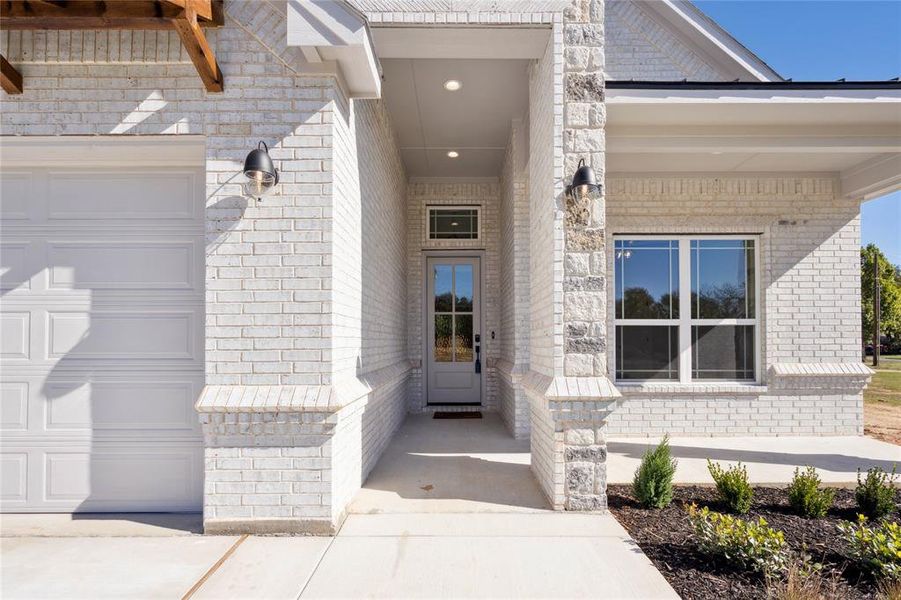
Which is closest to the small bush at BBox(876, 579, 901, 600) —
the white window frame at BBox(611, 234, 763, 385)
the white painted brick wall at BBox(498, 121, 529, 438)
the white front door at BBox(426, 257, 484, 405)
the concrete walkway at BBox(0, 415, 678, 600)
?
the concrete walkway at BBox(0, 415, 678, 600)

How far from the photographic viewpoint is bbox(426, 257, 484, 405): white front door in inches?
316

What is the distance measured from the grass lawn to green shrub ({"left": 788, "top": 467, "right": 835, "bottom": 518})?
359cm

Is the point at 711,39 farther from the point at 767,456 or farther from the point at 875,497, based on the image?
the point at 875,497

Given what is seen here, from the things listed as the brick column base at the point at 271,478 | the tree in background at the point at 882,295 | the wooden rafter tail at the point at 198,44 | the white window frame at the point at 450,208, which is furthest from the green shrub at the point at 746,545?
the tree in background at the point at 882,295

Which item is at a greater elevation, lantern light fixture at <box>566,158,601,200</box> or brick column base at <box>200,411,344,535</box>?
lantern light fixture at <box>566,158,601,200</box>

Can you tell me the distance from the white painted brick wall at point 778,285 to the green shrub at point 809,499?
2.49 m

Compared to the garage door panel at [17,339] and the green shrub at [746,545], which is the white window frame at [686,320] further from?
the garage door panel at [17,339]

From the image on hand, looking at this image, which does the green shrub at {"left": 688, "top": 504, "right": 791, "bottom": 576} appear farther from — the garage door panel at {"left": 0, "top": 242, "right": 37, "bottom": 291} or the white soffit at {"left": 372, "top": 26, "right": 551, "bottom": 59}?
the garage door panel at {"left": 0, "top": 242, "right": 37, "bottom": 291}

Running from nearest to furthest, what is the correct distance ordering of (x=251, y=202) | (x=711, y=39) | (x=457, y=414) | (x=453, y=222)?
1. (x=251, y=202)
2. (x=711, y=39)
3. (x=457, y=414)
4. (x=453, y=222)

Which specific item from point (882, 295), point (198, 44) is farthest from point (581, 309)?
point (882, 295)

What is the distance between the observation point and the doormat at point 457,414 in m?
7.30

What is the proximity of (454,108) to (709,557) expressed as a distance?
187 inches

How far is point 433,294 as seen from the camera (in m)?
8.08

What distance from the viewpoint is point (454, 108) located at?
18.1 feet
